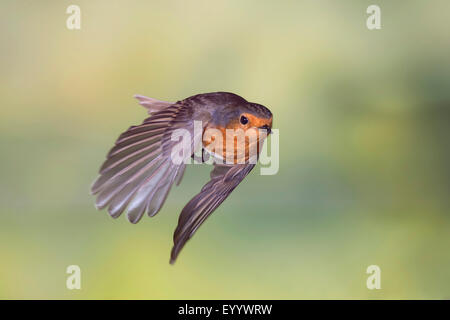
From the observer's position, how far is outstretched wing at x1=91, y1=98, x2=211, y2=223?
571mm

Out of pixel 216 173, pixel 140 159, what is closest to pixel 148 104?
pixel 216 173

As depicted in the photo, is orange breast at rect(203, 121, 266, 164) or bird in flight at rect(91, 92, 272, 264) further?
orange breast at rect(203, 121, 266, 164)

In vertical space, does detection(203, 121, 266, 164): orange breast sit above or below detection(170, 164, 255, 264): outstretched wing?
above

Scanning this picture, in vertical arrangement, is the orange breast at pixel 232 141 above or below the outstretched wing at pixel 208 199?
above

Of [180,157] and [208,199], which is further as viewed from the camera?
[208,199]

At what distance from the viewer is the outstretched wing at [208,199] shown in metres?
0.64

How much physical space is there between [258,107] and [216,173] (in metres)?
0.13

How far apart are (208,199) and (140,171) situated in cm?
15

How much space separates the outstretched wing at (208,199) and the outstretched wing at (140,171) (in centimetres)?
6

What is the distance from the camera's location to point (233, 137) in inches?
28.3

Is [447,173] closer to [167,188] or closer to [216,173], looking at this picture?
[216,173]

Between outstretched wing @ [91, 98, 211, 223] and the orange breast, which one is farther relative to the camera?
the orange breast

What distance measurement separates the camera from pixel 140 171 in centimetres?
62

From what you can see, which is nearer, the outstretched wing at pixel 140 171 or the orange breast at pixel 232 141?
the outstretched wing at pixel 140 171
